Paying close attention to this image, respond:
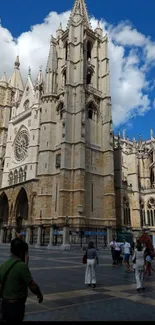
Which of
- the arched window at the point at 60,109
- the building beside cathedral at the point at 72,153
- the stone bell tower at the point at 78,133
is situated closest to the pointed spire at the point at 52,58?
the stone bell tower at the point at 78,133

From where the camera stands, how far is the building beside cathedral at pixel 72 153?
33062 mm

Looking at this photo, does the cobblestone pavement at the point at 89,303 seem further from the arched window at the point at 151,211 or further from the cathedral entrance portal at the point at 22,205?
the arched window at the point at 151,211

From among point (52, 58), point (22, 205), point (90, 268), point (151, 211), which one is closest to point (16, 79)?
point (52, 58)

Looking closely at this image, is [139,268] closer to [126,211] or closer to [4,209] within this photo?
[126,211]

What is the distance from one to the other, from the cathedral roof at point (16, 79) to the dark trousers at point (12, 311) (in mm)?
60523

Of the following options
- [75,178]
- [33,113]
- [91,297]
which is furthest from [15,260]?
[33,113]

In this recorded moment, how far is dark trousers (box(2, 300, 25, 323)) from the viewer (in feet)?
8.89

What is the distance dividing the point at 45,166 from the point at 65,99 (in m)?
9.30

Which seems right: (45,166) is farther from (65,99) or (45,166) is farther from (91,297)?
(91,297)

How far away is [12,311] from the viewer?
108 inches

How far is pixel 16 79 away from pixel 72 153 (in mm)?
35883

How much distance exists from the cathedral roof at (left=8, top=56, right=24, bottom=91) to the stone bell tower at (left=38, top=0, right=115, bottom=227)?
1957 centimetres

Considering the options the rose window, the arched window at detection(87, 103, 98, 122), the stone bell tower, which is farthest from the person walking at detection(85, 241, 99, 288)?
the rose window

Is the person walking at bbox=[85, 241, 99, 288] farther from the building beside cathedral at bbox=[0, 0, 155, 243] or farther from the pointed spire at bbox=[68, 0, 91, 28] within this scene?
the pointed spire at bbox=[68, 0, 91, 28]
